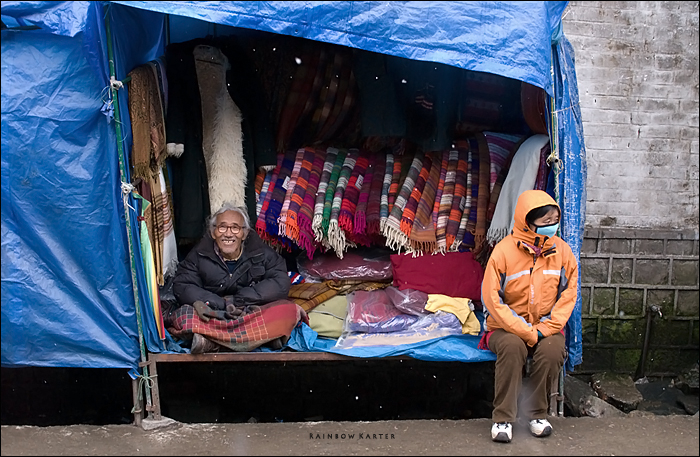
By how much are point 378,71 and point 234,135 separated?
965 millimetres

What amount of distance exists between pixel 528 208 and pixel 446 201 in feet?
3.04

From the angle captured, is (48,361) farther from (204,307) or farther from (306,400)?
(306,400)

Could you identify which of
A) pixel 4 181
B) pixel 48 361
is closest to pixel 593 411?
pixel 48 361

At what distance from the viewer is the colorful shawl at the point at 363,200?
4.07 meters

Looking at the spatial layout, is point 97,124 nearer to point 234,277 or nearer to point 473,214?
point 234,277

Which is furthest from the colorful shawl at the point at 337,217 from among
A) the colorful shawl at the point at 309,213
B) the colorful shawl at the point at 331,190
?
the colorful shawl at the point at 309,213

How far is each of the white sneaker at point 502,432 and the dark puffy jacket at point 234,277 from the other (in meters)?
1.38

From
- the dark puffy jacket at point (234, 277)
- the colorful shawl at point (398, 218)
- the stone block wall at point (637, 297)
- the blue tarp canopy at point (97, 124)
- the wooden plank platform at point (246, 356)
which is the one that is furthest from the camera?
the stone block wall at point (637, 297)

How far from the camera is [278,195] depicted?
4.12 metres

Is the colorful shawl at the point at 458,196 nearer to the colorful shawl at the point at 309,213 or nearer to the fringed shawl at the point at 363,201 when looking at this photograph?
the fringed shawl at the point at 363,201

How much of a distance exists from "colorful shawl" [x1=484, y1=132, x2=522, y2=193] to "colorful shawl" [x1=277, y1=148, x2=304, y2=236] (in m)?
1.20

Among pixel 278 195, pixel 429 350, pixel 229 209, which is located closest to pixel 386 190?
pixel 278 195

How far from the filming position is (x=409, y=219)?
4.05m

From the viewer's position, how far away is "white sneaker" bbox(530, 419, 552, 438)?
10.7ft
